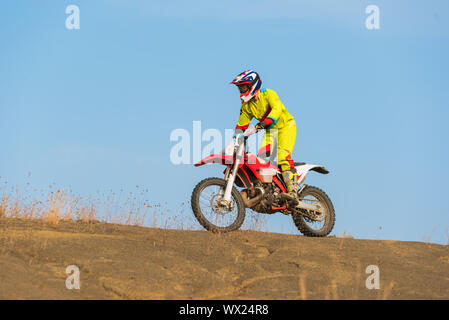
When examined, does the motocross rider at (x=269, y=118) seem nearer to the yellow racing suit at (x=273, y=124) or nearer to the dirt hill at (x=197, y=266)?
the yellow racing suit at (x=273, y=124)

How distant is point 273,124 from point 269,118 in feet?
0.78

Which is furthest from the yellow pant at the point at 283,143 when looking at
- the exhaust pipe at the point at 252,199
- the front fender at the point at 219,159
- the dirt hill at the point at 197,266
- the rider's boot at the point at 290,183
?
the dirt hill at the point at 197,266

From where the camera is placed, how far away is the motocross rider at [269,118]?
31.8 ft

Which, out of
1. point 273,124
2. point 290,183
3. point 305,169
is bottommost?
point 290,183

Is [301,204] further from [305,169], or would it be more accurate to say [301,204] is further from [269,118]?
[269,118]

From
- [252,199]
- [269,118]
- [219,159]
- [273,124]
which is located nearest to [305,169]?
[273,124]

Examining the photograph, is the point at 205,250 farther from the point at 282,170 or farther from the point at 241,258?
the point at 282,170

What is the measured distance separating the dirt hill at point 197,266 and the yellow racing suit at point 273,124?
60.0 inches

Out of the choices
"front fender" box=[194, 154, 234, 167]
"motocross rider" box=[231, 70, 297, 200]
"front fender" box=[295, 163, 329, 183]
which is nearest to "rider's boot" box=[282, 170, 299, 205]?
"motocross rider" box=[231, 70, 297, 200]

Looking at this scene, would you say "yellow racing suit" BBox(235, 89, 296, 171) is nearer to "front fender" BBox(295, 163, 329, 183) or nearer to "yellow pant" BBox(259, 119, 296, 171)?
"yellow pant" BBox(259, 119, 296, 171)

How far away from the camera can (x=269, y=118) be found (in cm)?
955

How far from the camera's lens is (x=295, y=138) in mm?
10438
